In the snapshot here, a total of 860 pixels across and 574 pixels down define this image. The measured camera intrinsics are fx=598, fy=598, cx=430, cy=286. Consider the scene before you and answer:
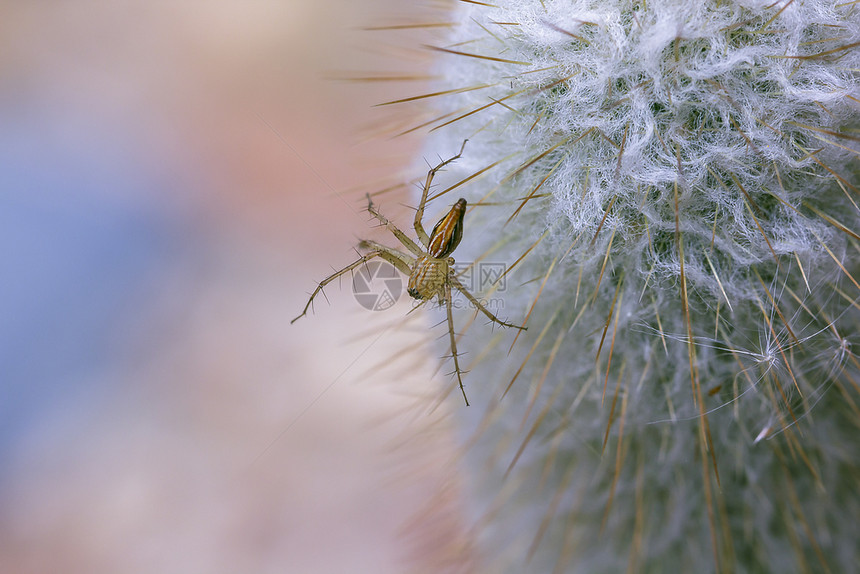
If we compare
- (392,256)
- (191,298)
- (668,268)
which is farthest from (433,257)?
(191,298)

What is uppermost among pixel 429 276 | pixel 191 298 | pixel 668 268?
pixel 191 298

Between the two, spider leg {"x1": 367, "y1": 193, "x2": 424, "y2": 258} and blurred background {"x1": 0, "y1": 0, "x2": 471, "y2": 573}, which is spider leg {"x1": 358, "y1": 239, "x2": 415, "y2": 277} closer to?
spider leg {"x1": 367, "y1": 193, "x2": 424, "y2": 258}

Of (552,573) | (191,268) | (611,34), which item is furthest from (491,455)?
(191,268)

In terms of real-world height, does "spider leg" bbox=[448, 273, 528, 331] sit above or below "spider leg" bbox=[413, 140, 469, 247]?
below

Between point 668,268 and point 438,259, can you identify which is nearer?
point 668,268

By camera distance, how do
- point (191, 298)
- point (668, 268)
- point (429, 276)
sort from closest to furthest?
1. point (668, 268)
2. point (429, 276)
3. point (191, 298)

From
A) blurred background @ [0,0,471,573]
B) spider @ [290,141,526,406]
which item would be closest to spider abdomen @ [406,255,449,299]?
spider @ [290,141,526,406]

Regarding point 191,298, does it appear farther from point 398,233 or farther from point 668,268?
point 668,268

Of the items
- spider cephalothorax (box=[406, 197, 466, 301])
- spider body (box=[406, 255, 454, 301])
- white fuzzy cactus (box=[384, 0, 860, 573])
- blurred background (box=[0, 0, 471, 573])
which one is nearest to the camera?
white fuzzy cactus (box=[384, 0, 860, 573])
